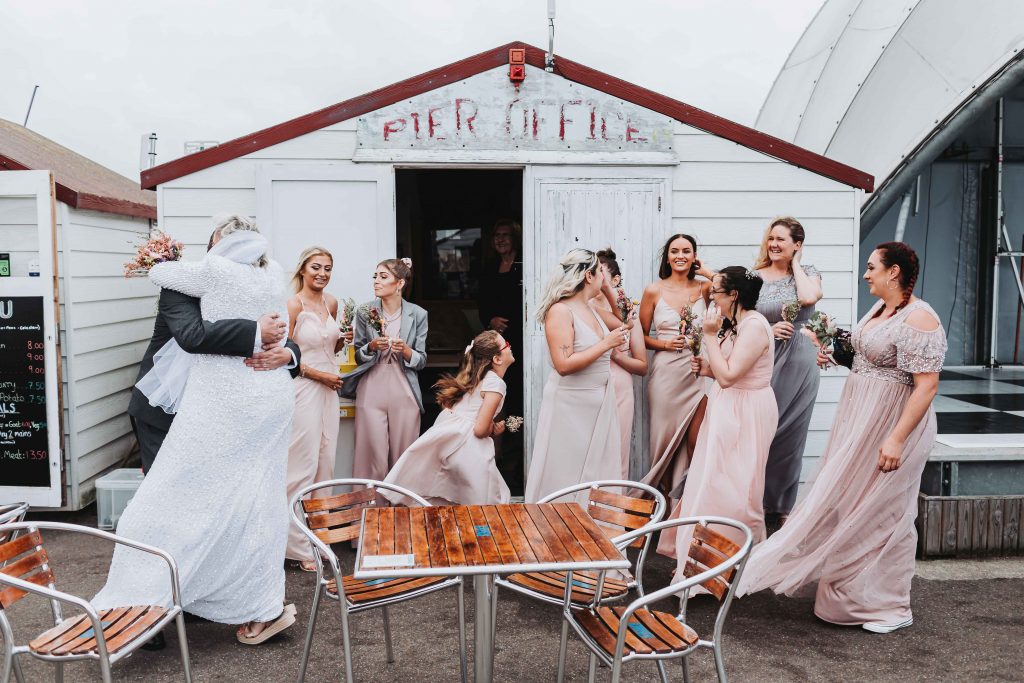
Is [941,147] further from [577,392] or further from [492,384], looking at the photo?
[492,384]

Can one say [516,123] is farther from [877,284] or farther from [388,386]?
[877,284]

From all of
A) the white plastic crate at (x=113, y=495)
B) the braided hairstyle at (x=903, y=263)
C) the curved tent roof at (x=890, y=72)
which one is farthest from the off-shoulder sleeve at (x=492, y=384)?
the curved tent roof at (x=890, y=72)

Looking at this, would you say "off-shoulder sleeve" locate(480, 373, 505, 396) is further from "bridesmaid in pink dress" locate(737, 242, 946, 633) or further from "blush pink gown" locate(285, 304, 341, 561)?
"bridesmaid in pink dress" locate(737, 242, 946, 633)

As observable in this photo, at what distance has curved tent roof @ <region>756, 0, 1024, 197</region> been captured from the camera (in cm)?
815

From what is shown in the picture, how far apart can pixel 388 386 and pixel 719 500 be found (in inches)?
88.4

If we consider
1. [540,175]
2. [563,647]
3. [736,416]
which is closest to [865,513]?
[736,416]

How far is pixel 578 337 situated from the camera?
192 inches

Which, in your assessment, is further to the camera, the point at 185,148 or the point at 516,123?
the point at 185,148

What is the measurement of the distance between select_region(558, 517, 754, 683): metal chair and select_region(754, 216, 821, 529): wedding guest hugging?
8.59 ft

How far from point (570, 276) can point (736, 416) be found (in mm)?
1183

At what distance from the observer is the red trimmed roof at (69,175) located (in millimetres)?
6137

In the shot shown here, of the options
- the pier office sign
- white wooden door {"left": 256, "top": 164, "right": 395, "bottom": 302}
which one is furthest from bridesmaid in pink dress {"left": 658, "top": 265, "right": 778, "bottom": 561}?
white wooden door {"left": 256, "top": 164, "right": 395, "bottom": 302}

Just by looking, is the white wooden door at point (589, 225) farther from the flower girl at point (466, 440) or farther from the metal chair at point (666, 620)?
the metal chair at point (666, 620)

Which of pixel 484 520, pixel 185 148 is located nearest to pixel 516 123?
pixel 484 520
